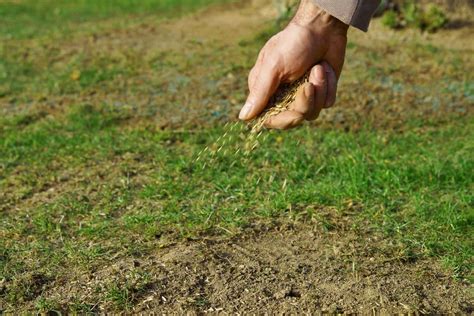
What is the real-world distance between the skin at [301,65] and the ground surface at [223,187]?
2.69ft

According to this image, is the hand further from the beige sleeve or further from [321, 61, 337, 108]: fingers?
the beige sleeve

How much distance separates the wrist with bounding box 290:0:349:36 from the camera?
3400 millimetres

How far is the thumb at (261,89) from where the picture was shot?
339 centimetres

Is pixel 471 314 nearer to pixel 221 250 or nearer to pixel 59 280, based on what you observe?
pixel 221 250

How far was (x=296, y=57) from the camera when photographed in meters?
3.36

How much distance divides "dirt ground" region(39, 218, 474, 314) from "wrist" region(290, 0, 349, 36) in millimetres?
1130

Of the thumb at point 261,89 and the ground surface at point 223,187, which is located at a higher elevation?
the thumb at point 261,89

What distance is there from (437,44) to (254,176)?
4.25 meters

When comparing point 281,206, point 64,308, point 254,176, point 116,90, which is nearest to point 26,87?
point 116,90

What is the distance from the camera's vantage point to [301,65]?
3.40m

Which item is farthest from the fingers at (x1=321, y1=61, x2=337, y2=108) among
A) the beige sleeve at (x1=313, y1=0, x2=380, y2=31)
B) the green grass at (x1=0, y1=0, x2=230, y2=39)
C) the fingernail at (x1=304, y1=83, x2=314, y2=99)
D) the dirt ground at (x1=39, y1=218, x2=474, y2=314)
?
the green grass at (x1=0, y1=0, x2=230, y2=39)

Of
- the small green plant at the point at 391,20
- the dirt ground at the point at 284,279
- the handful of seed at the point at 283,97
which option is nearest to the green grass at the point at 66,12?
the small green plant at the point at 391,20

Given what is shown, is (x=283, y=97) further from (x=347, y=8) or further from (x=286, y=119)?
(x=347, y=8)

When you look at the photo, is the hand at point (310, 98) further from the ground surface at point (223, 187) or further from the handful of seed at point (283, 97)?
the ground surface at point (223, 187)
